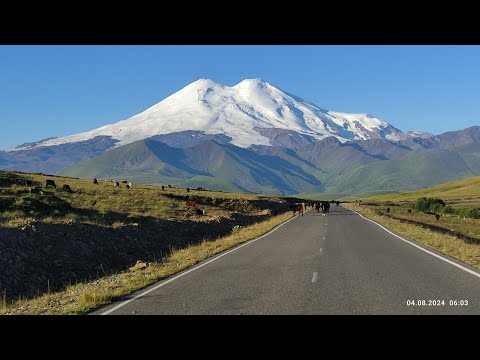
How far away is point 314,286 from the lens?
1274 centimetres

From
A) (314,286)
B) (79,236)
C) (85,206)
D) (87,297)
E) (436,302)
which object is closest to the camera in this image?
(436,302)

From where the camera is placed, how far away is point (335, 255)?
66.9 feet

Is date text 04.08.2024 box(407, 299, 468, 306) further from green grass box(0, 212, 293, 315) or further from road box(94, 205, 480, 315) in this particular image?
green grass box(0, 212, 293, 315)

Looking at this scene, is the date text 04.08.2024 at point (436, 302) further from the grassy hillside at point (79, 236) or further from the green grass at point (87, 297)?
the grassy hillside at point (79, 236)

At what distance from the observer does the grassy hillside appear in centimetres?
2116

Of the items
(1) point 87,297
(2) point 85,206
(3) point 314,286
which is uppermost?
(2) point 85,206

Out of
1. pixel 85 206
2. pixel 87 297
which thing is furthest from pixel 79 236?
pixel 85 206

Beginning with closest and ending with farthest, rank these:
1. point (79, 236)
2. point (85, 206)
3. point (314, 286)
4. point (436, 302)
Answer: point (436, 302) → point (314, 286) → point (79, 236) → point (85, 206)

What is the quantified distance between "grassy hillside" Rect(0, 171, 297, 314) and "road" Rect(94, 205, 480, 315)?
2438 mm

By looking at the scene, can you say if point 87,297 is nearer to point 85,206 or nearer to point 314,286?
point 314,286

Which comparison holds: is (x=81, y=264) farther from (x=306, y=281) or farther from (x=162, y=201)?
(x=162, y=201)

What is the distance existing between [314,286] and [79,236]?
1762 centimetres

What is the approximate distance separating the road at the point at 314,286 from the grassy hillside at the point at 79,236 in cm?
244
